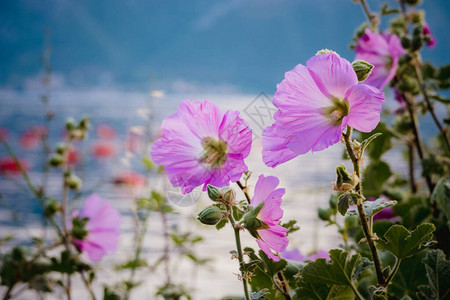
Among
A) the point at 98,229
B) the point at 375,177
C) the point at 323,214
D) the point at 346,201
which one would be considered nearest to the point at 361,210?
the point at 346,201

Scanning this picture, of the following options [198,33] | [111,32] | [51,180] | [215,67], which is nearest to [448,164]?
[51,180]

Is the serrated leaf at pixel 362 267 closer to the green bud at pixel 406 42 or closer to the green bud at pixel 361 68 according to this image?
the green bud at pixel 361 68

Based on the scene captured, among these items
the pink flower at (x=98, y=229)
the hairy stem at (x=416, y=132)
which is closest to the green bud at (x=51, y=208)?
the pink flower at (x=98, y=229)

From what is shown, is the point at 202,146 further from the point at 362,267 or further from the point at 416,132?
the point at 416,132

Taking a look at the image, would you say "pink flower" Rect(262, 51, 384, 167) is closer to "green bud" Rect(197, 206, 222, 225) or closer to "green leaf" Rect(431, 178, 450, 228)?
"green bud" Rect(197, 206, 222, 225)

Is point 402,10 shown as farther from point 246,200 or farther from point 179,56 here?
point 179,56
